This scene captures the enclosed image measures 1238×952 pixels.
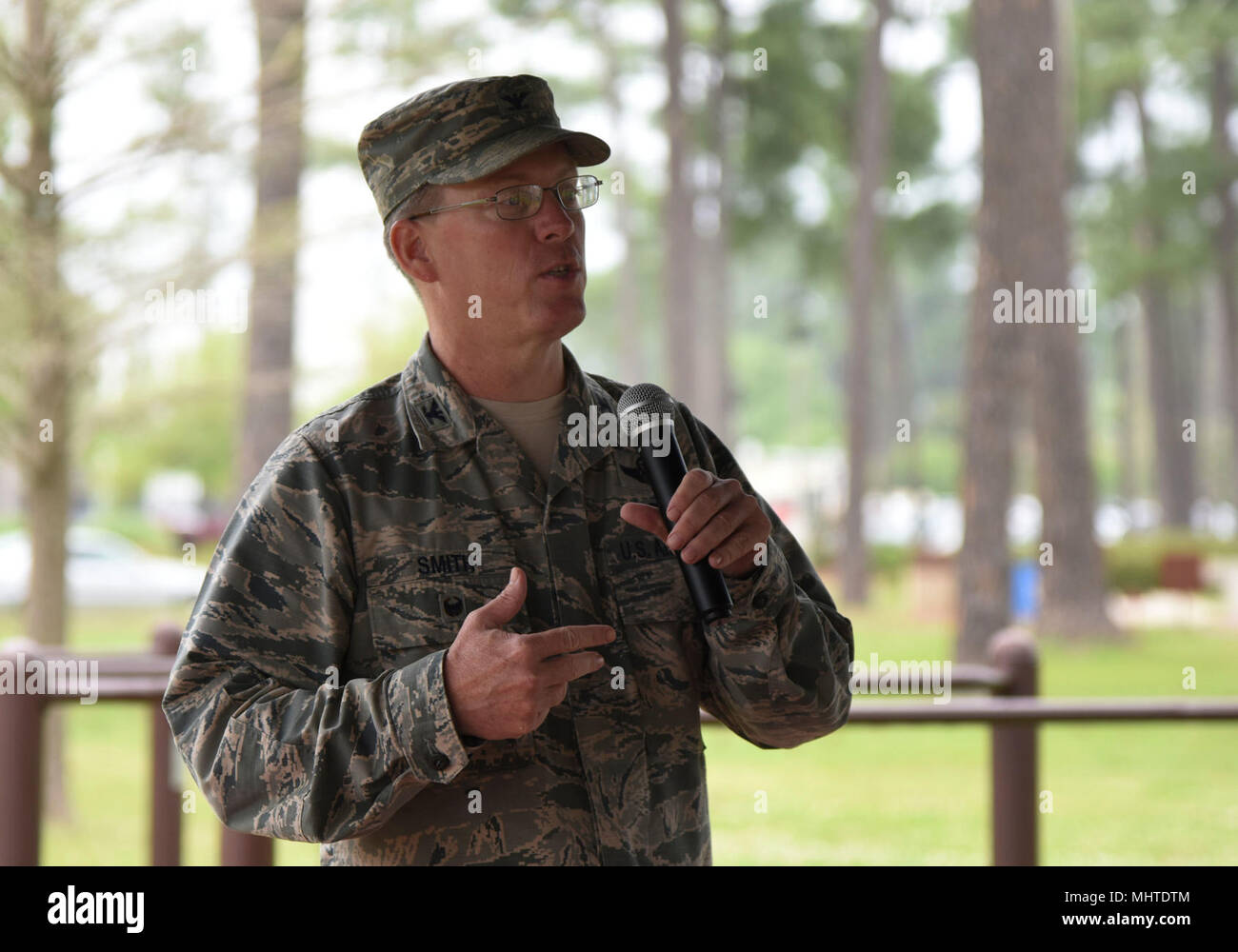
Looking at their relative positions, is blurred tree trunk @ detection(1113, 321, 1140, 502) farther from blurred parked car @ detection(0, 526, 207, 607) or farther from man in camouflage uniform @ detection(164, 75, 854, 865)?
man in camouflage uniform @ detection(164, 75, 854, 865)

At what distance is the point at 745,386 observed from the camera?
57438 millimetres

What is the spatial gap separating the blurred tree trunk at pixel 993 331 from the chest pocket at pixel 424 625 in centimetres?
1062

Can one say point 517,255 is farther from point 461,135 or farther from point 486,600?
point 486,600

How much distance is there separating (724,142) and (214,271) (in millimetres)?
16342

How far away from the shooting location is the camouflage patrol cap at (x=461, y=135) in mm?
2268

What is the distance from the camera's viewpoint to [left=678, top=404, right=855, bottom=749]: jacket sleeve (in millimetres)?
2170

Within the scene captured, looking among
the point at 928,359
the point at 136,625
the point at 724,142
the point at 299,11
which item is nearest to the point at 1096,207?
the point at 724,142

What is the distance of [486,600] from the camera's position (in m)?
2.20

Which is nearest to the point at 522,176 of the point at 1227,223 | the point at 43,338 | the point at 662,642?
the point at 662,642

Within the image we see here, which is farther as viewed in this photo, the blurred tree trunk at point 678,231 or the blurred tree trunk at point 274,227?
the blurred tree trunk at point 678,231

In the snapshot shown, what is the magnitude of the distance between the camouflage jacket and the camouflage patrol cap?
0.31 metres

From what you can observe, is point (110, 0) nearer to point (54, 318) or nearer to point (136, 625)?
point (54, 318)

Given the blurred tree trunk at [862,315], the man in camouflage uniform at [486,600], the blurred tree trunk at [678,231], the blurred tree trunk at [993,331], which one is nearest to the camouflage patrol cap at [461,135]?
the man in camouflage uniform at [486,600]

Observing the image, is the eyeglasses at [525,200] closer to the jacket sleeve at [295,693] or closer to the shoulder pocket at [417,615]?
the jacket sleeve at [295,693]
